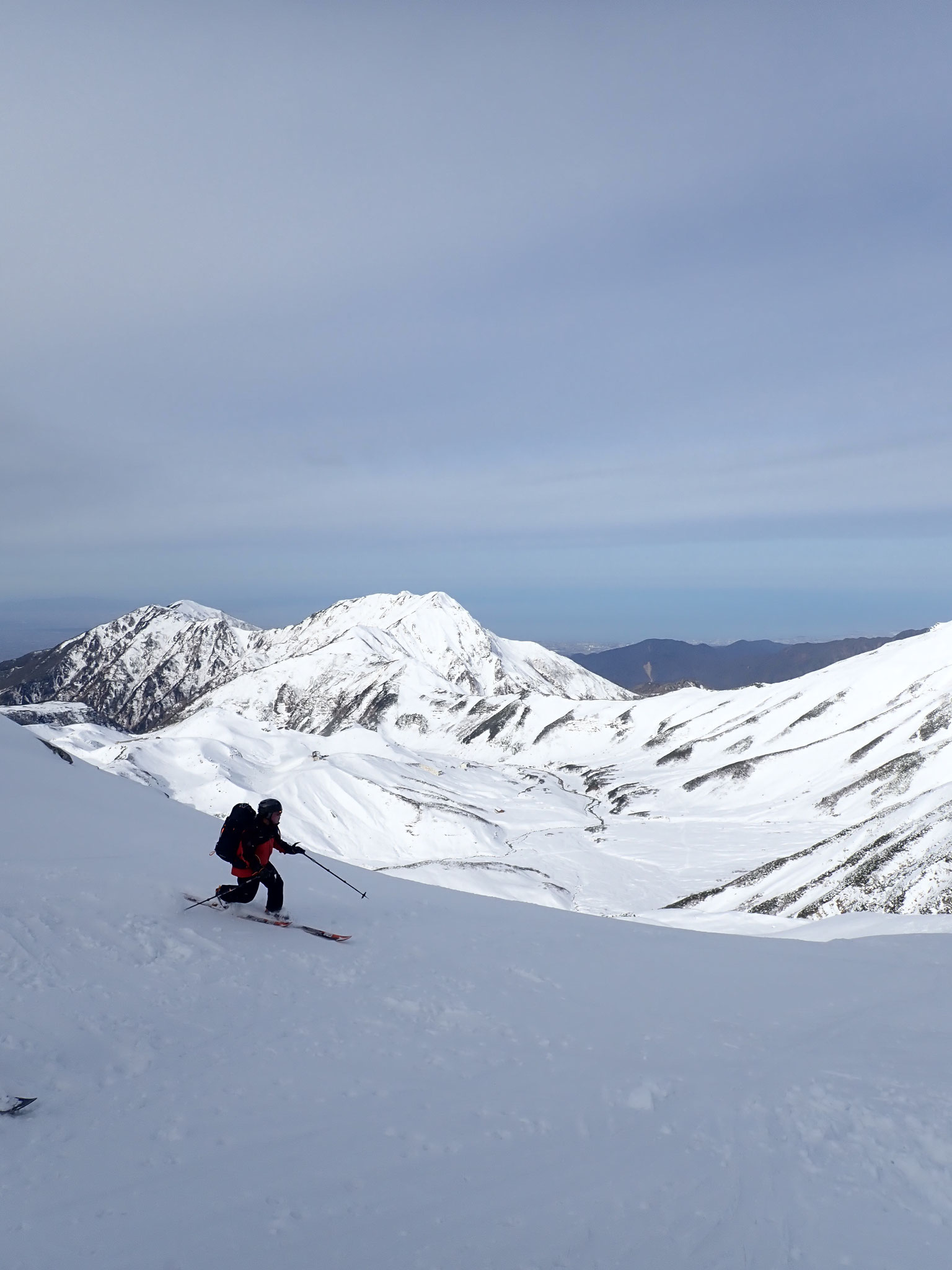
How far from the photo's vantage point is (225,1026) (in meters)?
9.09

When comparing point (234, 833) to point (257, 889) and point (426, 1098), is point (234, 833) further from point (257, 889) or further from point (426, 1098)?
point (426, 1098)

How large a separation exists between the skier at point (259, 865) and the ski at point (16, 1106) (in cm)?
613

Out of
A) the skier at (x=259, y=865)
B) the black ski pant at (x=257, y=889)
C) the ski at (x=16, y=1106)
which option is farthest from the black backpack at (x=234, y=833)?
the ski at (x=16, y=1106)

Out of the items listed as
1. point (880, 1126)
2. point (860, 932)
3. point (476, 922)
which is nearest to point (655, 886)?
point (860, 932)

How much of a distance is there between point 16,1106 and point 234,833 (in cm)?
645

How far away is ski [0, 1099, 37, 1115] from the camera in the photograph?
260 inches

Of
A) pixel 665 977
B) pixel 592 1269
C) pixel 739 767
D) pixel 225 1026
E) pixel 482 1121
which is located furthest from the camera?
pixel 739 767

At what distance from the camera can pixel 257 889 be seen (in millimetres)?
13242

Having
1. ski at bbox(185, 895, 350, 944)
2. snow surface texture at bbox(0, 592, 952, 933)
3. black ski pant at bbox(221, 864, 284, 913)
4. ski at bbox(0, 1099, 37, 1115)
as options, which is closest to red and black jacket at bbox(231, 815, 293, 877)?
black ski pant at bbox(221, 864, 284, 913)

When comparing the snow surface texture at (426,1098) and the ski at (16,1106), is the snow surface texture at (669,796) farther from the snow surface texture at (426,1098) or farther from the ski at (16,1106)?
the ski at (16,1106)

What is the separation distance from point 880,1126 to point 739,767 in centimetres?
12159

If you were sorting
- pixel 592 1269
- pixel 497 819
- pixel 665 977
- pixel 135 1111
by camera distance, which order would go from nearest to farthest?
pixel 592 1269
pixel 135 1111
pixel 665 977
pixel 497 819

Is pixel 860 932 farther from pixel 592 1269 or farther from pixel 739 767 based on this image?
pixel 739 767

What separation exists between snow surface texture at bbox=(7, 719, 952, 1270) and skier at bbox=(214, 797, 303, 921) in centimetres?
54
